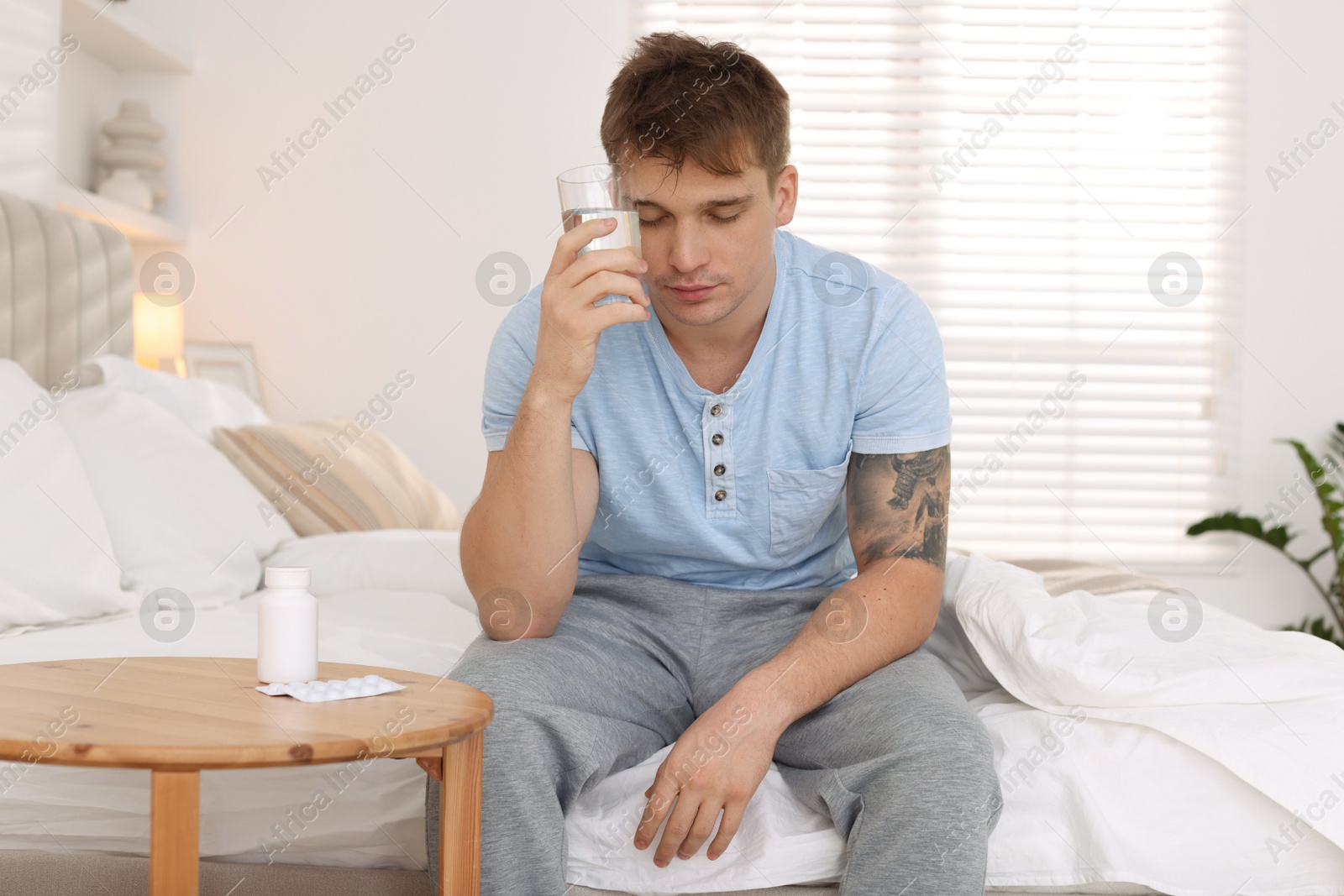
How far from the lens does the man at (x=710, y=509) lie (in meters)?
1.08

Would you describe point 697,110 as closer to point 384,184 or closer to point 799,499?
point 799,499

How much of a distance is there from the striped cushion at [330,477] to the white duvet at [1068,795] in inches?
41.4

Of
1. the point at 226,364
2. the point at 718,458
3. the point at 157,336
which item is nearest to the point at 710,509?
the point at 718,458

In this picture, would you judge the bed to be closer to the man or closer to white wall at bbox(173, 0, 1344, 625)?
Answer: the man

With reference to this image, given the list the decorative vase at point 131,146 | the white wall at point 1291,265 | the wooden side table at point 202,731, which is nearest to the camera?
the wooden side table at point 202,731

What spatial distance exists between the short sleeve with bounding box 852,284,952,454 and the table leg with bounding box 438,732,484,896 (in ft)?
2.18

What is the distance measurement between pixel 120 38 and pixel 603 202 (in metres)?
Result: 2.50

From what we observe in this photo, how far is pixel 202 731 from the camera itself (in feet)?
2.69

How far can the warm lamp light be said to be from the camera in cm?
299

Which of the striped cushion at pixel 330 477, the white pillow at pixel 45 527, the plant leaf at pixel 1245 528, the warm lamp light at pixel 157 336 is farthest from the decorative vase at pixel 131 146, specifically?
the plant leaf at pixel 1245 528

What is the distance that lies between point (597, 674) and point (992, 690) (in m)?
0.50

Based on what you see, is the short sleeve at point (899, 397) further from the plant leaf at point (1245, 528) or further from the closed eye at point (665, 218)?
the plant leaf at point (1245, 528)

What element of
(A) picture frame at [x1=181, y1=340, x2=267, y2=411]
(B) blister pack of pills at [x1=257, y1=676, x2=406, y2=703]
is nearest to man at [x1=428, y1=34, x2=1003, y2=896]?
(B) blister pack of pills at [x1=257, y1=676, x2=406, y2=703]

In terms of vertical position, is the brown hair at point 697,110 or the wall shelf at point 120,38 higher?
the wall shelf at point 120,38
